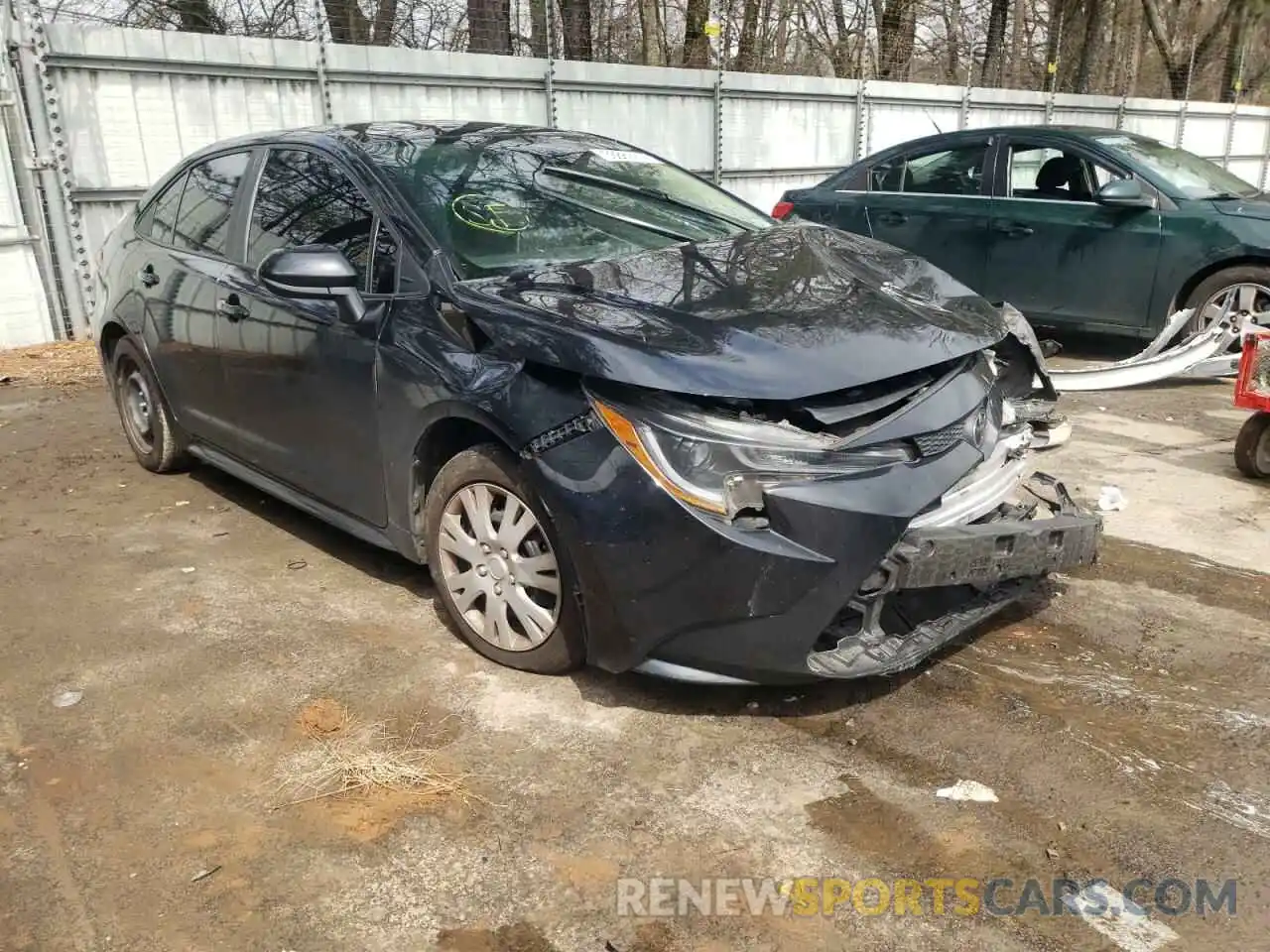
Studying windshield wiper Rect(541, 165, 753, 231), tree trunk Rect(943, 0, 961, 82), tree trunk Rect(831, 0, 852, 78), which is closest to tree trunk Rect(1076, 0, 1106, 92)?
tree trunk Rect(943, 0, 961, 82)

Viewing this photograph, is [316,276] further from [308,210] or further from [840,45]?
[840,45]

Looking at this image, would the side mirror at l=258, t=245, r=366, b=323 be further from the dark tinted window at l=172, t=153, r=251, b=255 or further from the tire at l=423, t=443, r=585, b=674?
the dark tinted window at l=172, t=153, r=251, b=255

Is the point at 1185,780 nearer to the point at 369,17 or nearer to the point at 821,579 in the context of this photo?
the point at 821,579

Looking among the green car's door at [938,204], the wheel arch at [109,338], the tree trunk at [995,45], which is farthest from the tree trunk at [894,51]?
the wheel arch at [109,338]

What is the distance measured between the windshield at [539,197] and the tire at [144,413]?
193 cm

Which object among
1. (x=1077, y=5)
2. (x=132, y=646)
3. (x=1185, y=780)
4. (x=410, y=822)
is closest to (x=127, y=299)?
(x=132, y=646)

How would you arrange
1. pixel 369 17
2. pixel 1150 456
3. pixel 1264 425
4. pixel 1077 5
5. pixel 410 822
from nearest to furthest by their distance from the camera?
pixel 410 822
pixel 1264 425
pixel 1150 456
pixel 369 17
pixel 1077 5

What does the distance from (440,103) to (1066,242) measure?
228 inches

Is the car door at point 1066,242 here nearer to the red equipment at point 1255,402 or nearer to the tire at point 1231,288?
the tire at point 1231,288

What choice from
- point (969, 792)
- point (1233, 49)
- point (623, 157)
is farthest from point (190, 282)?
point (1233, 49)

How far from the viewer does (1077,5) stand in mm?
21906

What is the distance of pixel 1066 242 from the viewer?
7.53 m

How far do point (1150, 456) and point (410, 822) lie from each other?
445cm

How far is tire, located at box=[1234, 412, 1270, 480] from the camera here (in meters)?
5.05
